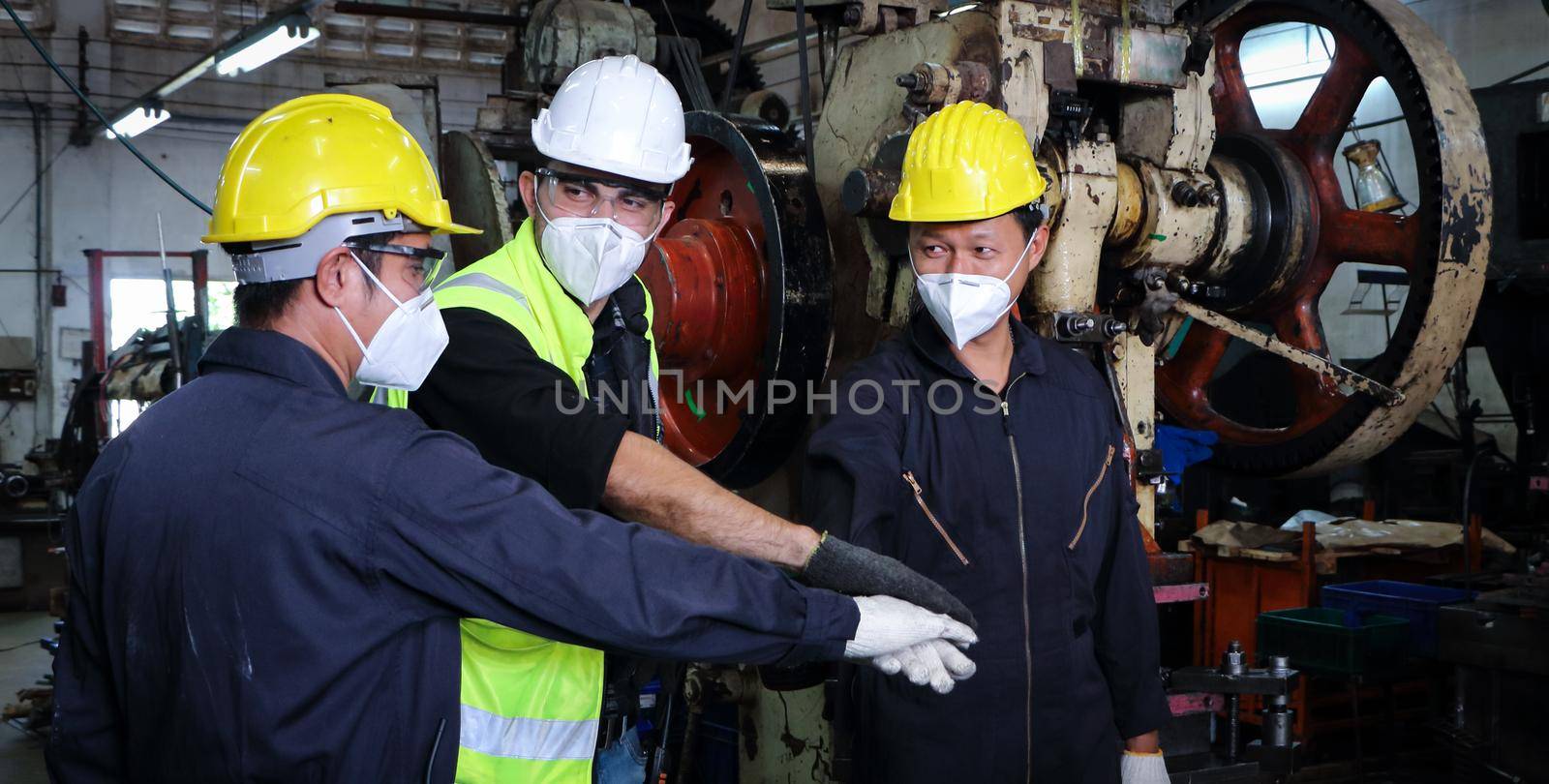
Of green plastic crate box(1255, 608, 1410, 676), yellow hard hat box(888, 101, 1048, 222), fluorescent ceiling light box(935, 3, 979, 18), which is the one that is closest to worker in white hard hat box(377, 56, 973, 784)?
yellow hard hat box(888, 101, 1048, 222)

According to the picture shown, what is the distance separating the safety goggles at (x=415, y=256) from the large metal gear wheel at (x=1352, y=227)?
2.14 m

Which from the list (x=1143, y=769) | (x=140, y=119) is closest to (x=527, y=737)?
(x=1143, y=769)

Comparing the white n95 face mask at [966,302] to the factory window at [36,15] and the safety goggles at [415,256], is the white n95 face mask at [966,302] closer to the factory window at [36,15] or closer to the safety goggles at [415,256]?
the safety goggles at [415,256]

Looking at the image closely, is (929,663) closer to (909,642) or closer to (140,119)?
(909,642)

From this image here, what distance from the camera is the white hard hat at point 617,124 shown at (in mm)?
1977

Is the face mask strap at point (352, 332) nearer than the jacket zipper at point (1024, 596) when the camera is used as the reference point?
Yes

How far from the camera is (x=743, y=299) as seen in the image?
2666 millimetres

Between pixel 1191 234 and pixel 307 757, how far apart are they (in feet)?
6.97

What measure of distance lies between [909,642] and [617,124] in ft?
3.34

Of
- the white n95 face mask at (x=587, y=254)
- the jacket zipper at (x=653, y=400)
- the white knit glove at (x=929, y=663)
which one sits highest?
the white n95 face mask at (x=587, y=254)

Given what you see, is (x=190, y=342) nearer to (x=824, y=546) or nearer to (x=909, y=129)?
(x=909, y=129)

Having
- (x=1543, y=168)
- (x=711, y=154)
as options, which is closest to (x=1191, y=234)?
(x=711, y=154)

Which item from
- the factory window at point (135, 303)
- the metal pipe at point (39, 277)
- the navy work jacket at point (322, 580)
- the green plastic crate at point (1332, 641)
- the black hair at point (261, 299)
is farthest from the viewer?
the factory window at point (135, 303)

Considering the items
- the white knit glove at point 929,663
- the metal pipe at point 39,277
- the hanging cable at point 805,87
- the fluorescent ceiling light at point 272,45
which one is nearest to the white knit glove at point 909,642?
the white knit glove at point 929,663
